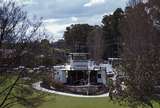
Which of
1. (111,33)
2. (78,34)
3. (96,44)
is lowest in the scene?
(96,44)

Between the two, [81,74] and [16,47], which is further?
[81,74]

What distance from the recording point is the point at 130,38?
7175cm

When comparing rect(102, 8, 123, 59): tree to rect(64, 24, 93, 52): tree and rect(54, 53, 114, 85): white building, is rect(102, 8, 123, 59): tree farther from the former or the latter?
rect(54, 53, 114, 85): white building

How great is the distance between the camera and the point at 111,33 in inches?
4601

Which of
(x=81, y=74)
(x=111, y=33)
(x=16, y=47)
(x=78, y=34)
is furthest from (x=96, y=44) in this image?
(x=16, y=47)

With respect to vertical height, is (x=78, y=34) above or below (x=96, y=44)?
above

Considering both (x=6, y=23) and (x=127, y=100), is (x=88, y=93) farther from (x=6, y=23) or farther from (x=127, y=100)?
(x=6, y=23)

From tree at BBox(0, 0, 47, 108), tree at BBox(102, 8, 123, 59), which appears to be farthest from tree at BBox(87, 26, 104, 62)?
tree at BBox(0, 0, 47, 108)

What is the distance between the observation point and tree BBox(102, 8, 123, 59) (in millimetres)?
112438

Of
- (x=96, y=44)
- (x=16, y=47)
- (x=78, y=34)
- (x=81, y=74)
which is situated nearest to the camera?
(x=16, y=47)

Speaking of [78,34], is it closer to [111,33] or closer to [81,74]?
[111,33]

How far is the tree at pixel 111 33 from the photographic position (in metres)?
112

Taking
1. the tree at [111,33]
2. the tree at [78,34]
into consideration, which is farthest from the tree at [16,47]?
the tree at [78,34]

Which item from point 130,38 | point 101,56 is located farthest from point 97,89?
point 101,56
